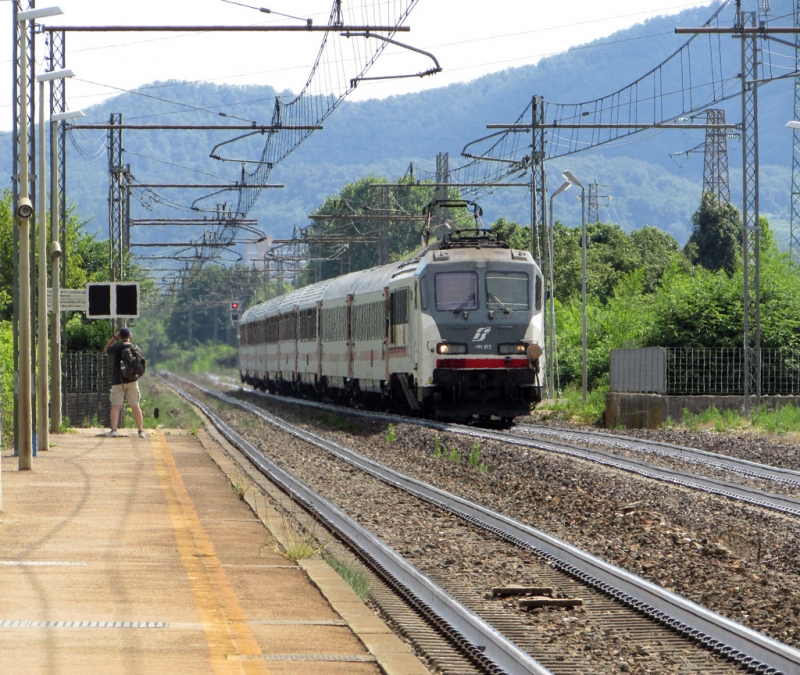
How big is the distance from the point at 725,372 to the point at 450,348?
8808 mm

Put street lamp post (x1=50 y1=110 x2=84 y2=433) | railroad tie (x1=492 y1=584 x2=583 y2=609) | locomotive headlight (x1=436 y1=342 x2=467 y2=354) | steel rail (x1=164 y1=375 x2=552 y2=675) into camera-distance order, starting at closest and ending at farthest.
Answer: steel rail (x1=164 y1=375 x2=552 y2=675) < railroad tie (x1=492 y1=584 x2=583 y2=609) < street lamp post (x1=50 y1=110 x2=84 y2=433) < locomotive headlight (x1=436 y1=342 x2=467 y2=354)

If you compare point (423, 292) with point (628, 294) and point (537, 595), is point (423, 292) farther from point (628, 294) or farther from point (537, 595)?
point (628, 294)


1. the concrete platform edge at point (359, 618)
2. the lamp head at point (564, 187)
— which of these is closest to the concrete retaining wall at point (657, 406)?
the lamp head at point (564, 187)

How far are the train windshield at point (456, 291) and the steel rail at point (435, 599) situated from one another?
9.76m

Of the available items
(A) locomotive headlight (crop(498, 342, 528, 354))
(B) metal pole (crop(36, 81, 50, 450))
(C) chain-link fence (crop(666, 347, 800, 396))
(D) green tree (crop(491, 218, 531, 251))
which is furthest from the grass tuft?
(D) green tree (crop(491, 218, 531, 251))

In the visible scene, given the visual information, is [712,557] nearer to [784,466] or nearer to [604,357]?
[784,466]

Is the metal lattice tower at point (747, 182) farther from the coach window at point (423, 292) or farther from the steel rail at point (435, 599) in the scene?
the steel rail at point (435, 599)

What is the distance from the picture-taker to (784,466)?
61.1 feet

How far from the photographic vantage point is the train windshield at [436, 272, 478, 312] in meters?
25.5

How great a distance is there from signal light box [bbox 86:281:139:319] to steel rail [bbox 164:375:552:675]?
870 cm

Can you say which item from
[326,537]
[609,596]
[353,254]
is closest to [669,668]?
[609,596]

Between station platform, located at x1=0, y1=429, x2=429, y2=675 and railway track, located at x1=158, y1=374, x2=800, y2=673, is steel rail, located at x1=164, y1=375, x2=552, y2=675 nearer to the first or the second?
railway track, located at x1=158, y1=374, x2=800, y2=673

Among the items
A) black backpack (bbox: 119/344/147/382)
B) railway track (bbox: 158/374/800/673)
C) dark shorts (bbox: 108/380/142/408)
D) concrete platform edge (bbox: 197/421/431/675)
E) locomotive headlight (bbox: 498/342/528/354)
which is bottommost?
railway track (bbox: 158/374/800/673)

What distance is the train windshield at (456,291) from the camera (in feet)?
83.7
